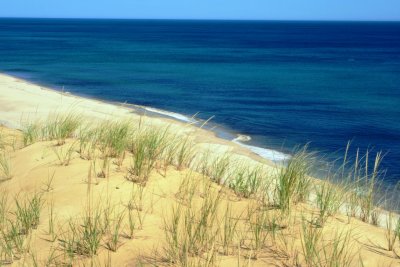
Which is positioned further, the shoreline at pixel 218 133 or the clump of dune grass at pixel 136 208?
the shoreline at pixel 218 133

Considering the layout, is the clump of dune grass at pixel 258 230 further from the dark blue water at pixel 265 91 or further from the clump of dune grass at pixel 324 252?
the dark blue water at pixel 265 91

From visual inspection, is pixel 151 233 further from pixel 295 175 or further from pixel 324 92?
pixel 324 92

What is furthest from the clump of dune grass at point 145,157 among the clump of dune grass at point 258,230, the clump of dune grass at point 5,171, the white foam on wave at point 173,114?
the white foam on wave at point 173,114

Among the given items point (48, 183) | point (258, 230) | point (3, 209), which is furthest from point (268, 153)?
point (3, 209)

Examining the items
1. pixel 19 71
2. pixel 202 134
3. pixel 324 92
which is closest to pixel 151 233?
pixel 202 134

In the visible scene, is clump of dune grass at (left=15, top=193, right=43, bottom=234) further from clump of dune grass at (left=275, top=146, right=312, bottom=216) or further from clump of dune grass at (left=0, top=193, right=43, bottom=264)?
clump of dune grass at (left=275, top=146, right=312, bottom=216)

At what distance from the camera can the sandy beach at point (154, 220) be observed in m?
4.43

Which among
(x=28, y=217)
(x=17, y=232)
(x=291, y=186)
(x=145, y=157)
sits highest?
(x=145, y=157)

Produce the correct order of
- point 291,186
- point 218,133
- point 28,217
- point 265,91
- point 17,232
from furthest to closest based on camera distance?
point 265,91 < point 218,133 < point 291,186 < point 28,217 < point 17,232

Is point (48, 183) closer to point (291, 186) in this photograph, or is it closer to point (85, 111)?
point (291, 186)

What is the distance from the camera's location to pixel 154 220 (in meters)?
5.21

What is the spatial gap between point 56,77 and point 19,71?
14.8 ft

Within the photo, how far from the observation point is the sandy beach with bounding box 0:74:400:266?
443 centimetres

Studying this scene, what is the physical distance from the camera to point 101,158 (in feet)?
22.5
